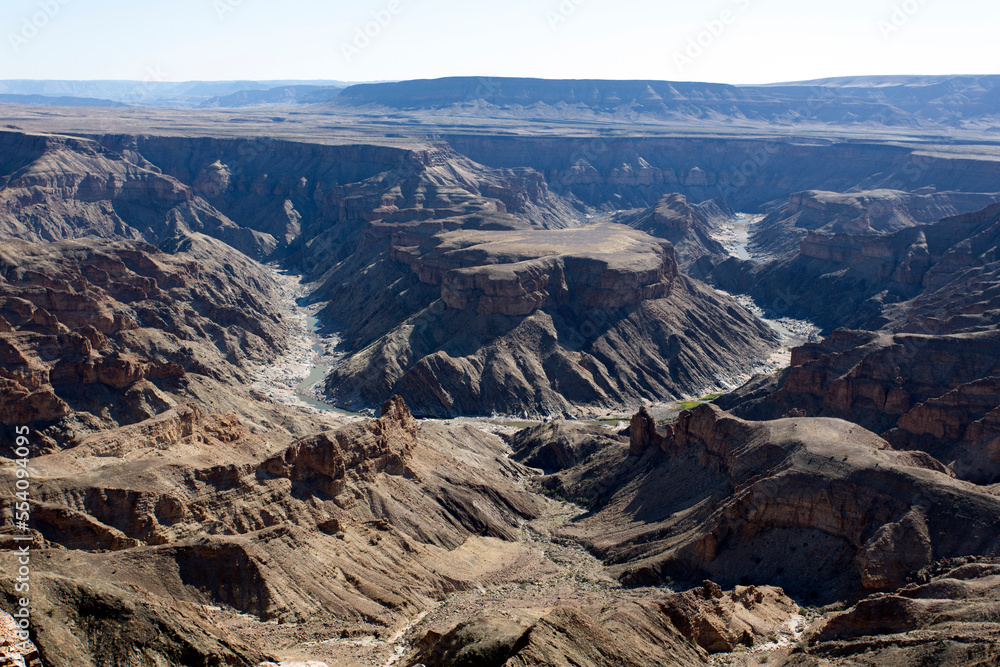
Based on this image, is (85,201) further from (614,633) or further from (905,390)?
(614,633)

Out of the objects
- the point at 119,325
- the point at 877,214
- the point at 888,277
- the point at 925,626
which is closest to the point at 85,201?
the point at 119,325

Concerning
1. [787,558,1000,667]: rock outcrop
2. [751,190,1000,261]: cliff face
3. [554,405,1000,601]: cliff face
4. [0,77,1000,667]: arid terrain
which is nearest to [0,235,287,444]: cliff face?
[0,77,1000,667]: arid terrain

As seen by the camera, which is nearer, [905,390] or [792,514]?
[792,514]

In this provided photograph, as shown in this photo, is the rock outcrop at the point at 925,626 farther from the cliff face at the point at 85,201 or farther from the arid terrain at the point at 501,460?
the cliff face at the point at 85,201

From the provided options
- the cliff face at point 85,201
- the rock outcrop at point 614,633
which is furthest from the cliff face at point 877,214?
the rock outcrop at point 614,633

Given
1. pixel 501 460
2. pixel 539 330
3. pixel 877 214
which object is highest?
pixel 877 214

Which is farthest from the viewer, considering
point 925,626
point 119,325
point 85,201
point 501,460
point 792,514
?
point 85,201

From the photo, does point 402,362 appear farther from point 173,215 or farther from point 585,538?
point 173,215
